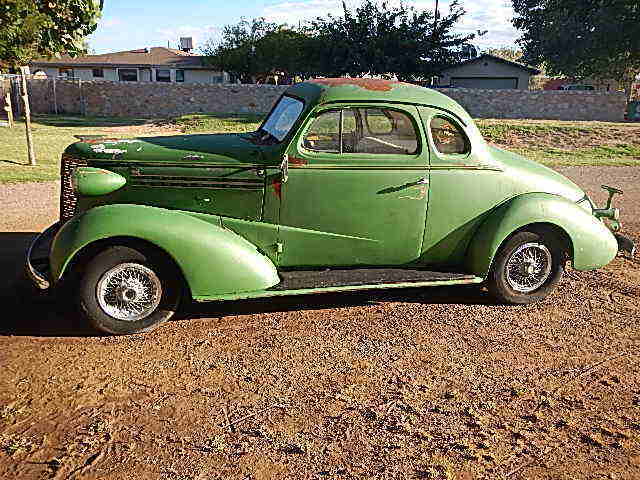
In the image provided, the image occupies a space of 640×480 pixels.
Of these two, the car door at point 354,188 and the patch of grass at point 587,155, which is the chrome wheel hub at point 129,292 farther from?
the patch of grass at point 587,155

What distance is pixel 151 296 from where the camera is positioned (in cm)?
489

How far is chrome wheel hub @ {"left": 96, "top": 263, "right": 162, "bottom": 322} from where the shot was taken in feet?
15.6

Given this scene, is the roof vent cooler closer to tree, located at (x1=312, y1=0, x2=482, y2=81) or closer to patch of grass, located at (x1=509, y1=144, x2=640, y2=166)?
tree, located at (x1=312, y1=0, x2=482, y2=81)

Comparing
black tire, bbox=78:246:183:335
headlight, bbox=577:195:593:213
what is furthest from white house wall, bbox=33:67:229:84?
black tire, bbox=78:246:183:335

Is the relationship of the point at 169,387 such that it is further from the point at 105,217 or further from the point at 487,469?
the point at 487,469

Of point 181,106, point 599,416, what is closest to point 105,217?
point 599,416

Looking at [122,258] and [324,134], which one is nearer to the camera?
[122,258]

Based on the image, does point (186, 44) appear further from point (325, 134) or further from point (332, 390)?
point (332, 390)

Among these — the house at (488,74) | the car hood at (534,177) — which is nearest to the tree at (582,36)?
the house at (488,74)

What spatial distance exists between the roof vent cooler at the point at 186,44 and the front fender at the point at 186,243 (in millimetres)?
61032

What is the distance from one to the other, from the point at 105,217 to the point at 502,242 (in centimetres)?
362

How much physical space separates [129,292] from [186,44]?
61694mm

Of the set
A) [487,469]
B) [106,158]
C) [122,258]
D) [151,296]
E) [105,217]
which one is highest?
[106,158]

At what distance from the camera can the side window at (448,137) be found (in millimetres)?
5480
